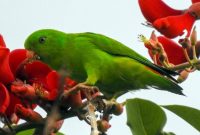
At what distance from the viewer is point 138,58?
2.60 meters

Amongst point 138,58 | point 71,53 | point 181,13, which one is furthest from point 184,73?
point 71,53

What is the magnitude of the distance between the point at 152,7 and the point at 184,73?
0.31m

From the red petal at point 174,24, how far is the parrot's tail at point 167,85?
0.75 ft

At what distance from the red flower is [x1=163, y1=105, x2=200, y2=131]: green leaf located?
32cm

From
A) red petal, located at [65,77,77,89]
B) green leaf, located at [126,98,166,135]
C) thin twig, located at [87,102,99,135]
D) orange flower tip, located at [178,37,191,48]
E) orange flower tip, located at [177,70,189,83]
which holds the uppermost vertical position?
thin twig, located at [87,102,99,135]

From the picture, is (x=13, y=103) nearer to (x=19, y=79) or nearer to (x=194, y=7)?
(x=19, y=79)

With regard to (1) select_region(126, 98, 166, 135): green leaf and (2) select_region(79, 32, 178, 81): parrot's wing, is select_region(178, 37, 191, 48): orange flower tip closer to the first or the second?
(1) select_region(126, 98, 166, 135): green leaf

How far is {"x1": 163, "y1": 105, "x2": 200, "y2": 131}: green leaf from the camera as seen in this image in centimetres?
200

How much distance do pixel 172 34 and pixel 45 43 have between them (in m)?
0.74

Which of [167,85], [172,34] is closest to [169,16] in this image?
[172,34]

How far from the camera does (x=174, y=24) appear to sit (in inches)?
76.0

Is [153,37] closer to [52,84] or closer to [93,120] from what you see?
[52,84]

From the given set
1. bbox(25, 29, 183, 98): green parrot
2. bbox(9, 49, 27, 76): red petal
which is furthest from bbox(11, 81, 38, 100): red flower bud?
bbox(25, 29, 183, 98): green parrot

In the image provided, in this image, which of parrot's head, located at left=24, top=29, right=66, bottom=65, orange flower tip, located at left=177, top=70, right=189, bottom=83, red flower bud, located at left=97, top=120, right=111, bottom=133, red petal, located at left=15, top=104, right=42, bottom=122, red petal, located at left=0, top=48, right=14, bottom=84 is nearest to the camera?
red flower bud, located at left=97, top=120, right=111, bottom=133
